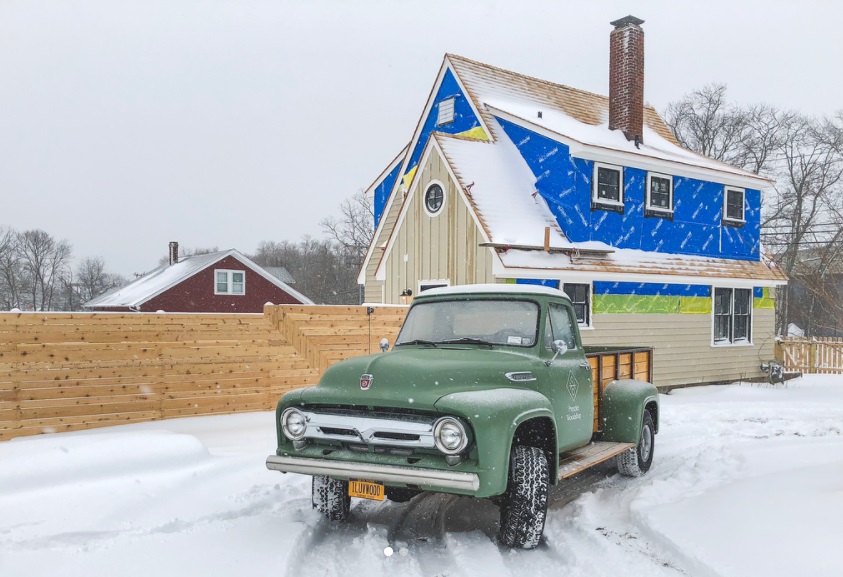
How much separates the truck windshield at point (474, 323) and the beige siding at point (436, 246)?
8.66 metres

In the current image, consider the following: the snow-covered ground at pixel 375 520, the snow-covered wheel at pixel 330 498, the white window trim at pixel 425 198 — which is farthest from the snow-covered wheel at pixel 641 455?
the white window trim at pixel 425 198

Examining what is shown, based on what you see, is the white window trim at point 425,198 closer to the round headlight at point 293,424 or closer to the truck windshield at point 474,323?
the truck windshield at point 474,323

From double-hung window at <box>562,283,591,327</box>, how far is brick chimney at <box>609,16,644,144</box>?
5207 mm

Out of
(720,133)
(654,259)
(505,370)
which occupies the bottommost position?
(505,370)

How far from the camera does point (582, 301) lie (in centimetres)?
1717

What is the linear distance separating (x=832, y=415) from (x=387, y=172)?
47.9 ft

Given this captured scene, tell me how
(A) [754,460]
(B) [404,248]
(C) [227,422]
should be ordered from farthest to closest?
(B) [404,248], (C) [227,422], (A) [754,460]

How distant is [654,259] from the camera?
18.5m

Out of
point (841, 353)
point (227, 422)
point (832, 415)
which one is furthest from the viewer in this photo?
point (841, 353)

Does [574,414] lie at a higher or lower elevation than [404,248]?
lower

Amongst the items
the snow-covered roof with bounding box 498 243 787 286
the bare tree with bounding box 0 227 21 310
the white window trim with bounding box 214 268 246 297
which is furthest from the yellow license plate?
the bare tree with bounding box 0 227 21 310

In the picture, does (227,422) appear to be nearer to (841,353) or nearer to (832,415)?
(832,415)

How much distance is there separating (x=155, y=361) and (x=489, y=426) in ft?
23.5

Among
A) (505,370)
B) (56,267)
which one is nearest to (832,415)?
(505,370)
